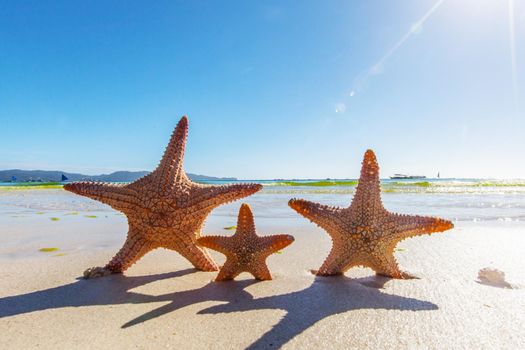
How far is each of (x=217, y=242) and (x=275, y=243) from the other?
24.8 inches

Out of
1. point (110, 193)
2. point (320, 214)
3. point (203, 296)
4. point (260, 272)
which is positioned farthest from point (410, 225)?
point (110, 193)

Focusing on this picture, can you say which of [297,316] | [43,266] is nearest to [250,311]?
[297,316]

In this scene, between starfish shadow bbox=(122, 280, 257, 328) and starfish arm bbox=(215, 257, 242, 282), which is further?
starfish arm bbox=(215, 257, 242, 282)

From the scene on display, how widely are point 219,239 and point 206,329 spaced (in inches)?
51.8

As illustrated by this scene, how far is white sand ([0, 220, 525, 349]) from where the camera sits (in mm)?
2393

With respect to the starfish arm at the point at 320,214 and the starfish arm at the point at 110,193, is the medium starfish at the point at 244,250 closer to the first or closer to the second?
the starfish arm at the point at 320,214

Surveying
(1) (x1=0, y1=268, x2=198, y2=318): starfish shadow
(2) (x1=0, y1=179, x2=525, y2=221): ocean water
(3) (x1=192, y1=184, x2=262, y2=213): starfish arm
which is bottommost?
(1) (x1=0, y1=268, x2=198, y2=318): starfish shadow

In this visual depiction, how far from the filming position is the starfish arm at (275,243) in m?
3.61

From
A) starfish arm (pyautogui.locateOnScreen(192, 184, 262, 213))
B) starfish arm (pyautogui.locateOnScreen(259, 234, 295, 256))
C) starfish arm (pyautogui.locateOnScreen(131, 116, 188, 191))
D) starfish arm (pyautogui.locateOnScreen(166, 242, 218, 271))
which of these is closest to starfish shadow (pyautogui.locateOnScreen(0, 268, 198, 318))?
starfish arm (pyautogui.locateOnScreen(166, 242, 218, 271))

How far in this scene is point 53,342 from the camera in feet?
7.65

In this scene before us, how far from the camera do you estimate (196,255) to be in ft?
13.5

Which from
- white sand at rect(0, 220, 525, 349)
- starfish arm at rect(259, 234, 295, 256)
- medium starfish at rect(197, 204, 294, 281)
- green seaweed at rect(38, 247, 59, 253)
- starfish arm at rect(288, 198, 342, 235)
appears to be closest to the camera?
white sand at rect(0, 220, 525, 349)

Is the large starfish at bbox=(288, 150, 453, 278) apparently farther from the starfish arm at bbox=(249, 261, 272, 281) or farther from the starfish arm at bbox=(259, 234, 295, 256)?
the starfish arm at bbox=(249, 261, 272, 281)

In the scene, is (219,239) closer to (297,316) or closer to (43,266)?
(297,316)
